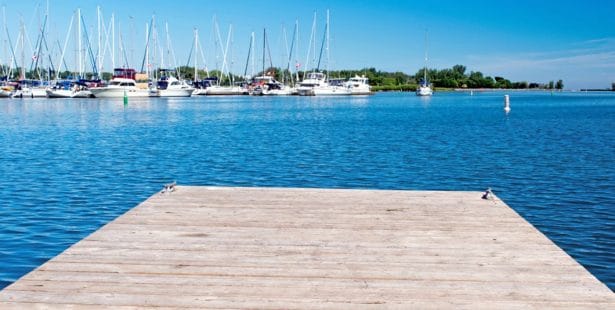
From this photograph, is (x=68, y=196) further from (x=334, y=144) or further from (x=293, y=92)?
(x=293, y=92)

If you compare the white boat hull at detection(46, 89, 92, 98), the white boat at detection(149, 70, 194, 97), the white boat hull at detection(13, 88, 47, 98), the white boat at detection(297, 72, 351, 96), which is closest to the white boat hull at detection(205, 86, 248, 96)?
the white boat at detection(297, 72, 351, 96)

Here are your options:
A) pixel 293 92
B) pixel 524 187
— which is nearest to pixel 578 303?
pixel 524 187

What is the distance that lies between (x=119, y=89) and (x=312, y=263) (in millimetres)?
98953

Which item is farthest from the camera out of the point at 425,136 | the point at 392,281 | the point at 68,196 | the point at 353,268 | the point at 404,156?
the point at 425,136

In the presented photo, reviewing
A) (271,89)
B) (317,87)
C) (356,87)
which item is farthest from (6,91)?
(356,87)

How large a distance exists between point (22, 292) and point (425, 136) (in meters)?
32.8

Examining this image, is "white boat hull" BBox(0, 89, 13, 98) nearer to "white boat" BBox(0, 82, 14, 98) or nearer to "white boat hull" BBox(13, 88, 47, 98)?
"white boat" BBox(0, 82, 14, 98)

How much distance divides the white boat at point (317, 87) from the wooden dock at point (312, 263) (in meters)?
119

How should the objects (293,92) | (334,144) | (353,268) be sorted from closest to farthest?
(353,268) < (334,144) < (293,92)

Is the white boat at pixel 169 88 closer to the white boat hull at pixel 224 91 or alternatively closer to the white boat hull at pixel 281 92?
the white boat hull at pixel 224 91

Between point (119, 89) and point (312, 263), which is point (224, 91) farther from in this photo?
point (312, 263)

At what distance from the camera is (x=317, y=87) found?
12750 cm

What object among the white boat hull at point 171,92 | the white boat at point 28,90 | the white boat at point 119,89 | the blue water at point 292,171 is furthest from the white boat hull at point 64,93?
the blue water at point 292,171

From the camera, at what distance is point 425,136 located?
36.6 meters
